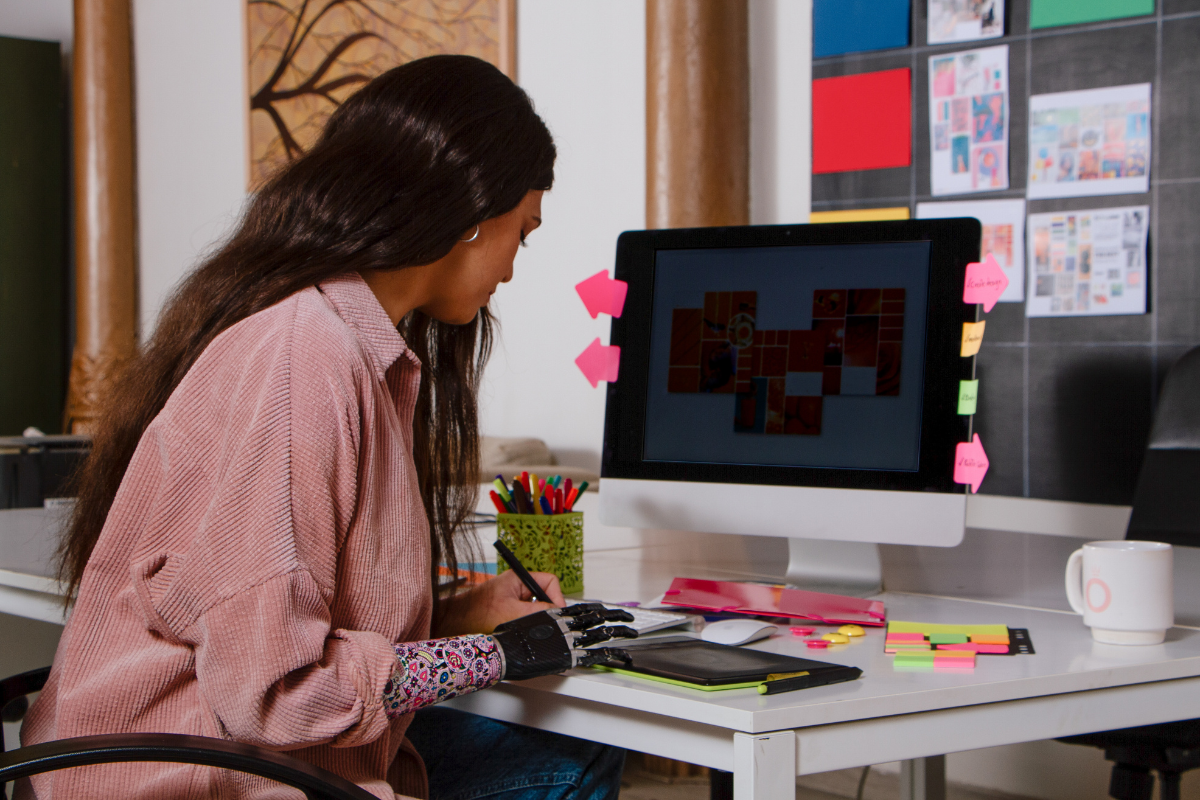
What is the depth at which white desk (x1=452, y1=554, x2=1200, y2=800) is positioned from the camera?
2.70ft

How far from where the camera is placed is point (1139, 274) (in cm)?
243

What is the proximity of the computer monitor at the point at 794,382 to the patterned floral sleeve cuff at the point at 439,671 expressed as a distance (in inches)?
18.6

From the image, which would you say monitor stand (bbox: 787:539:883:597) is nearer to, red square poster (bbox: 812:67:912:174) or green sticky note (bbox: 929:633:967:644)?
green sticky note (bbox: 929:633:967:644)

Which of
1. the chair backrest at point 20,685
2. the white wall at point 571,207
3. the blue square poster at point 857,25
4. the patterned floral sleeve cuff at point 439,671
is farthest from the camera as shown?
the white wall at point 571,207

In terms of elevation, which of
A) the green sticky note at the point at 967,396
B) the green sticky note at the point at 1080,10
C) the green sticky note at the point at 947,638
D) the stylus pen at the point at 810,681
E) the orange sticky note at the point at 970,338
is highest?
the green sticky note at the point at 1080,10

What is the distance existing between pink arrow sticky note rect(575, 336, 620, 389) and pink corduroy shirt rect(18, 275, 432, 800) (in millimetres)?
493

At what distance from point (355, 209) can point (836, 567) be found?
74 cm

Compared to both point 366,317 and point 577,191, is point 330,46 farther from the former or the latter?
point 366,317

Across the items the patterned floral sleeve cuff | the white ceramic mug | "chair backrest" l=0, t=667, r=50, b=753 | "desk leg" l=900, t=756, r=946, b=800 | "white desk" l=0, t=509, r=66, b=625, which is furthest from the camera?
"desk leg" l=900, t=756, r=946, b=800

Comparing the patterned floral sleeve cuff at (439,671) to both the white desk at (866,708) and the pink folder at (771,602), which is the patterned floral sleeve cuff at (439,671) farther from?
the pink folder at (771,602)

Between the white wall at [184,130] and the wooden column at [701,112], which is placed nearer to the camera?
the wooden column at [701,112]

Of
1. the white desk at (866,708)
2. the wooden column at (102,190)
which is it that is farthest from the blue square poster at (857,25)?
the wooden column at (102,190)

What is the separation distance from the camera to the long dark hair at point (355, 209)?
0.96 metres

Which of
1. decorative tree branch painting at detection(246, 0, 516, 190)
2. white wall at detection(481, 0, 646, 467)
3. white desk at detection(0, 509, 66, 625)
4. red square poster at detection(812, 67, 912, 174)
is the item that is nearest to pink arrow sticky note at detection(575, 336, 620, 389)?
white desk at detection(0, 509, 66, 625)
